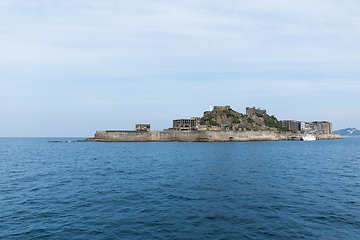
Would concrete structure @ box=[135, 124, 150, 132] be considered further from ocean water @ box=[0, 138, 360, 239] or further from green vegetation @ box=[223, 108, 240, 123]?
ocean water @ box=[0, 138, 360, 239]

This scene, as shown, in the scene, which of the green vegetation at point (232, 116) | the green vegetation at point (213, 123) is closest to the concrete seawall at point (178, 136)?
the green vegetation at point (213, 123)

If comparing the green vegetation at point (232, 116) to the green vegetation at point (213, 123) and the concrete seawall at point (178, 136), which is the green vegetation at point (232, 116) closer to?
the green vegetation at point (213, 123)

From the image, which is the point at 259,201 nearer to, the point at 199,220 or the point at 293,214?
the point at 293,214

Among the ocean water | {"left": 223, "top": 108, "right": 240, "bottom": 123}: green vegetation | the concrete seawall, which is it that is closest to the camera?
the ocean water

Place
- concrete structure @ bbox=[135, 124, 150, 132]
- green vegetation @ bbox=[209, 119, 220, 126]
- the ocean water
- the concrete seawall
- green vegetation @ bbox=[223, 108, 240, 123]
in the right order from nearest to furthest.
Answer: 1. the ocean water
2. the concrete seawall
3. concrete structure @ bbox=[135, 124, 150, 132]
4. green vegetation @ bbox=[209, 119, 220, 126]
5. green vegetation @ bbox=[223, 108, 240, 123]

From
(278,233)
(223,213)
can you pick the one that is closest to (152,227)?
(223,213)

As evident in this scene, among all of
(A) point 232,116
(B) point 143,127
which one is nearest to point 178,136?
(B) point 143,127

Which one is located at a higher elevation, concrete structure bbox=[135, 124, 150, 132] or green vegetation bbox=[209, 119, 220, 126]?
A: green vegetation bbox=[209, 119, 220, 126]

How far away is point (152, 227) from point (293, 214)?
29.4ft

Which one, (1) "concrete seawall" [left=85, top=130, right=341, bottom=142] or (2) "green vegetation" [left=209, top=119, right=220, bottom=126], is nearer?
(1) "concrete seawall" [left=85, top=130, right=341, bottom=142]

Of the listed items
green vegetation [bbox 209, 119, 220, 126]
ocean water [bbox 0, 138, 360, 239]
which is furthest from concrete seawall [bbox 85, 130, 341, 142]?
ocean water [bbox 0, 138, 360, 239]

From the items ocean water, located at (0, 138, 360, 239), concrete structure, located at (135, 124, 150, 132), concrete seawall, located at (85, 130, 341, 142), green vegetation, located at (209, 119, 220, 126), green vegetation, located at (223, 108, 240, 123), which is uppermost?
green vegetation, located at (223, 108, 240, 123)

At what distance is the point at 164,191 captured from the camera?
799 inches

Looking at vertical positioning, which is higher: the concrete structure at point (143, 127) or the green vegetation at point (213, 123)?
the green vegetation at point (213, 123)
